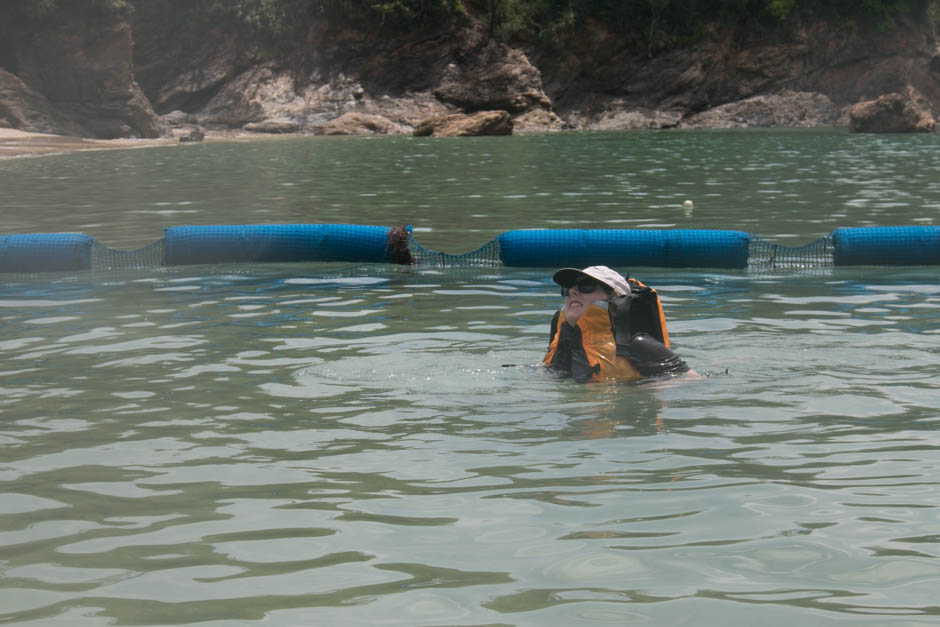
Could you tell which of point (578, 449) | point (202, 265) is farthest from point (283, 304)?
point (578, 449)

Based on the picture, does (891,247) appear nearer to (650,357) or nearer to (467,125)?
(650,357)

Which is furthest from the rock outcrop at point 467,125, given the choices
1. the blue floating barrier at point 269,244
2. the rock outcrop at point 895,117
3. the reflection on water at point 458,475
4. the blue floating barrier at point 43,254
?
the reflection on water at point 458,475

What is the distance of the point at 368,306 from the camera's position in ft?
35.3

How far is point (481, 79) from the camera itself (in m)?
63.0

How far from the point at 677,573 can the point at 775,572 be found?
38 cm

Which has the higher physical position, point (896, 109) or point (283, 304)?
point (896, 109)

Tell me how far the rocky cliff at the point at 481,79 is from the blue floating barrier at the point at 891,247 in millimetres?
45743

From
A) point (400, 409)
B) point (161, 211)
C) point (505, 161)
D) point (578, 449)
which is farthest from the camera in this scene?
point (505, 161)

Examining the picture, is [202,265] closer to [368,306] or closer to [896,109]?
[368,306]

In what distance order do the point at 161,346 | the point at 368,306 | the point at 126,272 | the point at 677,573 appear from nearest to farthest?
the point at 677,573, the point at 161,346, the point at 368,306, the point at 126,272

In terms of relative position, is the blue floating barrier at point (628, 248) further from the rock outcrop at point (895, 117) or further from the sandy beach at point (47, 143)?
the rock outcrop at point (895, 117)

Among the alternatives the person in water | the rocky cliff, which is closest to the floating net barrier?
the person in water

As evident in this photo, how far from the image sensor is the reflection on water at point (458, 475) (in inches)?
157

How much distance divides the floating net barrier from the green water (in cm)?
33
